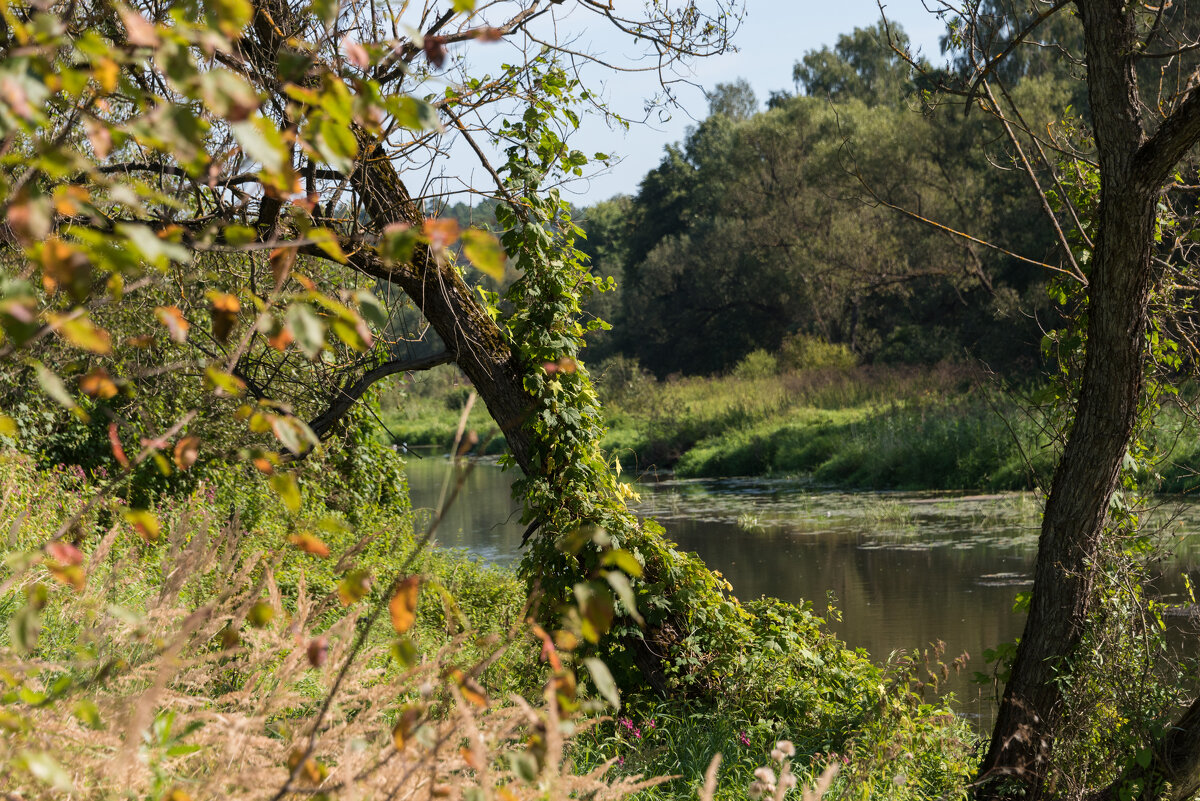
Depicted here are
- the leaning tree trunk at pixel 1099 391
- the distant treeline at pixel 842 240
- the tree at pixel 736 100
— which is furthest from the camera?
the tree at pixel 736 100

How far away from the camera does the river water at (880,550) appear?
8469 millimetres

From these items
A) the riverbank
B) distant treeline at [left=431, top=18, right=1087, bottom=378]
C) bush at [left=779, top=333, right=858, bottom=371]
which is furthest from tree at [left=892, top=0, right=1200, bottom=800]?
bush at [left=779, top=333, right=858, bottom=371]

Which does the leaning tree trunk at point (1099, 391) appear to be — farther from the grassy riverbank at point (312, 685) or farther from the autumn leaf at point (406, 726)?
the autumn leaf at point (406, 726)

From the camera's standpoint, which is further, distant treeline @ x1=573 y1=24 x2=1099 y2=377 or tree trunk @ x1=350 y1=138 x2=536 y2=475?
distant treeline @ x1=573 y1=24 x2=1099 y2=377

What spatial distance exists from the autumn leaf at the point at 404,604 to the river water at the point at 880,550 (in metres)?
4.26

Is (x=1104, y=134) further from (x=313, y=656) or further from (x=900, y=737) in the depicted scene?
(x=313, y=656)

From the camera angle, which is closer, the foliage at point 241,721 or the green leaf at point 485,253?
the green leaf at point 485,253

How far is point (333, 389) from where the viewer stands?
5266 millimetres

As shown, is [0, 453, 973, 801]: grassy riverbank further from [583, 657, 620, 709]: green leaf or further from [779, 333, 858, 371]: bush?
[779, 333, 858, 371]: bush

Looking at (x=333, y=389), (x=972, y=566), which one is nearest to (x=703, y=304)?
(x=972, y=566)

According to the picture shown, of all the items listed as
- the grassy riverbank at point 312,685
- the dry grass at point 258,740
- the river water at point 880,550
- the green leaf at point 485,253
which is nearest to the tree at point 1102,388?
the grassy riverbank at point 312,685

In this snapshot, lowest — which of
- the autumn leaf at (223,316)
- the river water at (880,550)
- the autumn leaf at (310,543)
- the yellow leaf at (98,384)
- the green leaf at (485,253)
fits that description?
the river water at (880,550)

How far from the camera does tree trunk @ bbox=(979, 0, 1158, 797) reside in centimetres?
375

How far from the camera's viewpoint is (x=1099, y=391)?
397 centimetres
